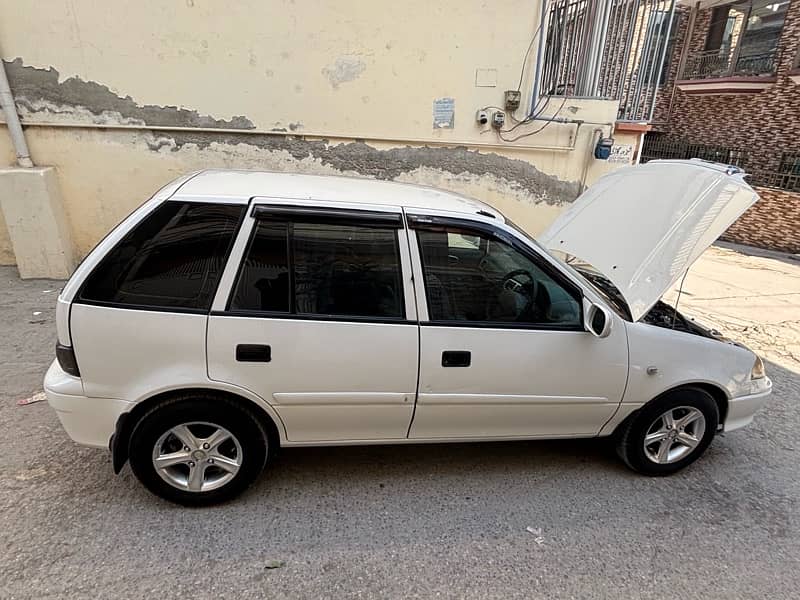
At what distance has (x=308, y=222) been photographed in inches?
91.0

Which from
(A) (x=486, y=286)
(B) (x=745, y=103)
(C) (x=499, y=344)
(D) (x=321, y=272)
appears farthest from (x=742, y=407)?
(B) (x=745, y=103)

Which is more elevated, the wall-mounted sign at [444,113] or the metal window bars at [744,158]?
the wall-mounted sign at [444,113]

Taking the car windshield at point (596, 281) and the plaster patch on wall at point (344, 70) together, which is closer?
the car windshield at point (596, 281)

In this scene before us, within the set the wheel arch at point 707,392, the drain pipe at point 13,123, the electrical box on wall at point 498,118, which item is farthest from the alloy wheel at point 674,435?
the drain pipe at point 13,123

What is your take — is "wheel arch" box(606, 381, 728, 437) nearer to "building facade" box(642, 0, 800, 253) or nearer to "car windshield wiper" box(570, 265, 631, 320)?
"car windshield wiper" box(570, 265, 631, 320)

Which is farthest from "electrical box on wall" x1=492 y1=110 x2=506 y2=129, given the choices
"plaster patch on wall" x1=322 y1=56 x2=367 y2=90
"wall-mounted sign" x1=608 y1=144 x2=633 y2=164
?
"plaster patch on wall" x1=322 y1=56 x2=367 y2=90

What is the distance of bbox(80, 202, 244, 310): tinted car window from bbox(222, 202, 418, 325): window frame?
0.26ft

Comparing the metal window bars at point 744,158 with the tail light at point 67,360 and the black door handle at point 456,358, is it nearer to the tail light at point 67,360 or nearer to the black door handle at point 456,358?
the black door handle at point 456,358

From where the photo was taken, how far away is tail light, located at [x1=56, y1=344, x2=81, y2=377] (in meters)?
2.14

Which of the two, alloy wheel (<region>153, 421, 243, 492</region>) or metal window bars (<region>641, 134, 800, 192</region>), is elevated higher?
metal window bars (<region>641, 134, 800, 192</region>)

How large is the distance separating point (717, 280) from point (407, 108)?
624 centimetres

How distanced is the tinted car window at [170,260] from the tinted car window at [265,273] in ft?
0.38

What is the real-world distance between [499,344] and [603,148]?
192 inches

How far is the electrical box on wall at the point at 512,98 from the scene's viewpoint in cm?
585
